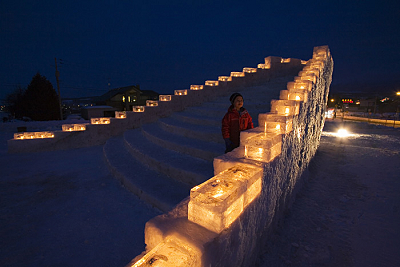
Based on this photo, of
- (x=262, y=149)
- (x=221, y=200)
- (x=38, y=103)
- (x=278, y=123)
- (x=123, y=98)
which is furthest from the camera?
(x=123, y=98)

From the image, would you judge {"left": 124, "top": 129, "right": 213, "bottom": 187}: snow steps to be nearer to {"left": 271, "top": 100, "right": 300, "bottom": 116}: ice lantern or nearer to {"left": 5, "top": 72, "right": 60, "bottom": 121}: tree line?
{"left": 271, "top": 100, "right": 300, "bottom": 116}: ice lantern

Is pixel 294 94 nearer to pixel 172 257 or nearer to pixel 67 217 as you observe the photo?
pixel 172 257

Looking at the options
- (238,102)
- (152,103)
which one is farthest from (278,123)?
(152,103)

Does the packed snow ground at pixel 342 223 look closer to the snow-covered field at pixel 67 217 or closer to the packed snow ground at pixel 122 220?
the packed snow ground at pixel 122 220

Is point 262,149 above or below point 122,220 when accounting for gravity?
above

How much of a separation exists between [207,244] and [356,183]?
5521 mm

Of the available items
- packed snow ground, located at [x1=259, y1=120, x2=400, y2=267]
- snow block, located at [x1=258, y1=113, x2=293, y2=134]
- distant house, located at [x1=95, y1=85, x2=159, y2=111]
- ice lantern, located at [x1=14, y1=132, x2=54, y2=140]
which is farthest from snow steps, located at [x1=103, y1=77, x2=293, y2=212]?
distant house, located at [x1=95, y1=85, x2=159, y2=111]

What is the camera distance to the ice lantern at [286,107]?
349cm

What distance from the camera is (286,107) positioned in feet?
11.6

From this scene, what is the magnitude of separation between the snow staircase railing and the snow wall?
A: 5.69 m

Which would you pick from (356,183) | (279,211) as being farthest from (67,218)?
(356,183)

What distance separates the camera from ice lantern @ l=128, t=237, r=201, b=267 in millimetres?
1221

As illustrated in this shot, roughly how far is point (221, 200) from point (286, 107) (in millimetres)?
2693

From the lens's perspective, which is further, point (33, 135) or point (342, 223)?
point (33, 135)
